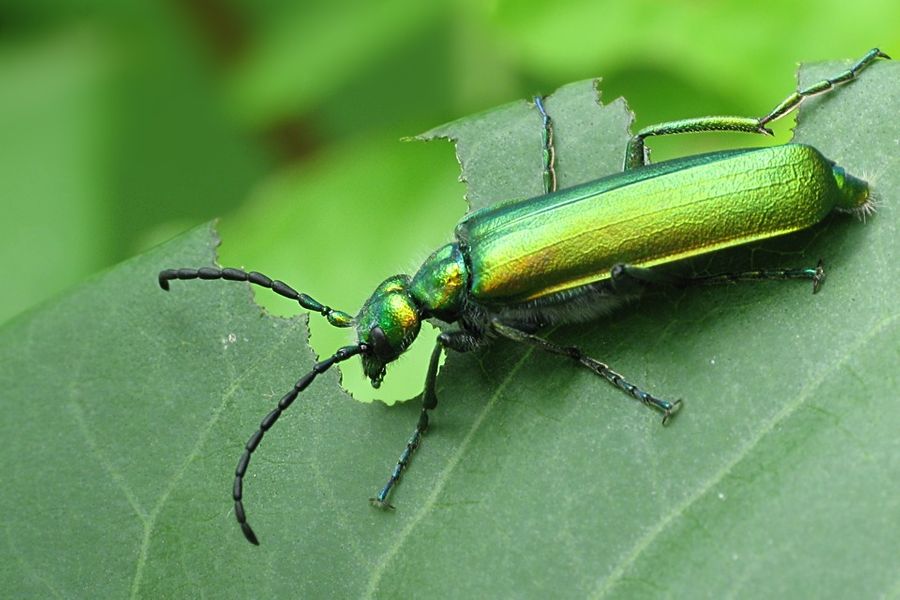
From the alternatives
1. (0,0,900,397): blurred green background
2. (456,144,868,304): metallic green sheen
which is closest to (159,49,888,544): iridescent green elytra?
(456,144,868,304): metallic green sheen

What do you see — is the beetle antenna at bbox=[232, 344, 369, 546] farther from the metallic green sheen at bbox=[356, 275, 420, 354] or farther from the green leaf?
the metallic green sheen at bbox=[356, 275, 420, 354]

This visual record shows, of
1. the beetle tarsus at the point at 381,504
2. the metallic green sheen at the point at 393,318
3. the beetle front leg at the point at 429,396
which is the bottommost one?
the beetle tarsus at the point at 381,504

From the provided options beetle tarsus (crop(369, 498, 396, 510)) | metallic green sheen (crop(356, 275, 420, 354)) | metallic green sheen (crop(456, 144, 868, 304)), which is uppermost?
metallic green sheen (crop(456, 144, 868, 304))

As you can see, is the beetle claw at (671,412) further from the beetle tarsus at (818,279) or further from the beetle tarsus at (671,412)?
the beetle tarsus at (818,279)

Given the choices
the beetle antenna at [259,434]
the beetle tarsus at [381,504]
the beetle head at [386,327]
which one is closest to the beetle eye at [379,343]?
the beetle head at [386,327]

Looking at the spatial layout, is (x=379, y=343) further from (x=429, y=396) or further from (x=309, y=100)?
(x=309, y=100)

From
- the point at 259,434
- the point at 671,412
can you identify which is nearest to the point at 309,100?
the point at 259,434
